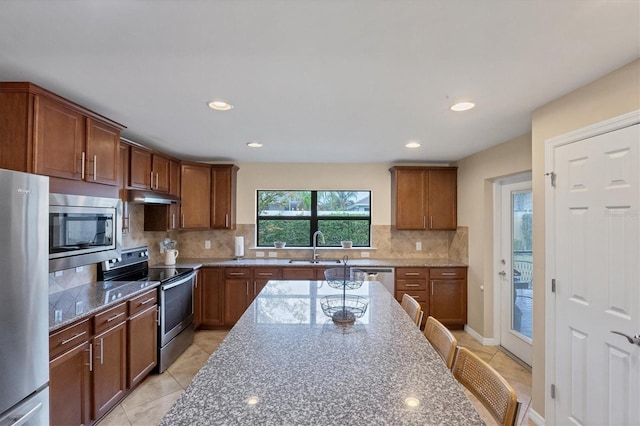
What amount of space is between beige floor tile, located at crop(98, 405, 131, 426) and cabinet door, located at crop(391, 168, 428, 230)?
3596 millimetres

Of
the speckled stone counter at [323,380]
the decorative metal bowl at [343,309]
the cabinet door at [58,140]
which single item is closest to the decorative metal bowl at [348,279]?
the decorative metal bowl at [343,309]

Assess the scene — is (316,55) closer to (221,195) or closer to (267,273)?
(267,273)

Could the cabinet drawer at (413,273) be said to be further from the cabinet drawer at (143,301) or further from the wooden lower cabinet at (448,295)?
the cabinet drawer at (143,301)

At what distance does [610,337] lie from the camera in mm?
1721

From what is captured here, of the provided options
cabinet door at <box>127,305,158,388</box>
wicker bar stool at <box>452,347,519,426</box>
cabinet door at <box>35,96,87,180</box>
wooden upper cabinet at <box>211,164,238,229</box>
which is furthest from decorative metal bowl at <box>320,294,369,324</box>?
wooden upper cabinet at <box>211,164,238,229</box>

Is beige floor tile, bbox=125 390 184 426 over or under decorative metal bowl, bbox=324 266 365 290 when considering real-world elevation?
under

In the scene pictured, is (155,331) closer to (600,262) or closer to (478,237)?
(600,262)

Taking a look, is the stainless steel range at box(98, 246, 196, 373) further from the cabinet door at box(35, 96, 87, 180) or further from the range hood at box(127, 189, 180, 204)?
the cabinet door at box(35, 96, 87, 180)

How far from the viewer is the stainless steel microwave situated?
1.95m

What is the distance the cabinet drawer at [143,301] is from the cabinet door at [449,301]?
10.7 ft

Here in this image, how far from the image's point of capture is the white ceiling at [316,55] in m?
1.22

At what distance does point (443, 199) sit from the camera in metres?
4.35

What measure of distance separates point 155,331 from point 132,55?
2421 mm

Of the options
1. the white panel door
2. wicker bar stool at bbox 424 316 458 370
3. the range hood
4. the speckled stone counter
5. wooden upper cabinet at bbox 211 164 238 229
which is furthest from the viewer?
wooden upper cabinet at bbox 211 164 238 229
